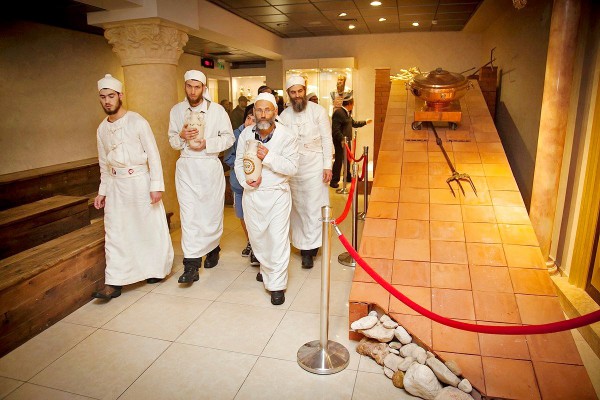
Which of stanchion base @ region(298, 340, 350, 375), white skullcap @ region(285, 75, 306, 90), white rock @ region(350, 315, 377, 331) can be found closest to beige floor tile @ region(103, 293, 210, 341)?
stanchion base @ region(298, 340, 350, 375)

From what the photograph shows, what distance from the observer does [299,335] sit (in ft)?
10.3

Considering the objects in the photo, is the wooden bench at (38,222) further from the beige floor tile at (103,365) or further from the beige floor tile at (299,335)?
the beige floor tile at (299,335)

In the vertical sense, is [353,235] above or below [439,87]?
below

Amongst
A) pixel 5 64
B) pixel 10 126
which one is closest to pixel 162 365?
pixel 10 126

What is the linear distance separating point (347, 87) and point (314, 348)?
909 centimetres

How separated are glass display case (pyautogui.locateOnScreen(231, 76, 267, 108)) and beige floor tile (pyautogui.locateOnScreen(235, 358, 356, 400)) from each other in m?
11.5

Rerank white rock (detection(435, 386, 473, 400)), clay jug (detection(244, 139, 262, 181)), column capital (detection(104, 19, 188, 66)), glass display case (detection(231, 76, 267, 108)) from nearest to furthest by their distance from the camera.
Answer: white rock (detection(435, 386, 473, 400)) → clay jug (detection(244, 139, 262, 181)) → column capital (detection(104, 19, 188, 66)) → glass display case (detection(231, 76, 267, 108))

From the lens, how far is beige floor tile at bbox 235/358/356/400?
2.51 metres

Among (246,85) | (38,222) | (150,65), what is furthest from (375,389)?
(246,85)

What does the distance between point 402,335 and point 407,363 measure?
0.23 meters

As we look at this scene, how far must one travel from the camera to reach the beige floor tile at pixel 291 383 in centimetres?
251

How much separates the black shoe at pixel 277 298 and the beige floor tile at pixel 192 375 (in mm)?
740

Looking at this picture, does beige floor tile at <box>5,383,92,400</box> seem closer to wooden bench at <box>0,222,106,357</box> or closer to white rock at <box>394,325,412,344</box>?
wooden bench at <box>0,222,106,357</box>

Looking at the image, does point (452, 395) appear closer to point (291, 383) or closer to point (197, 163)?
point (291, 383)
